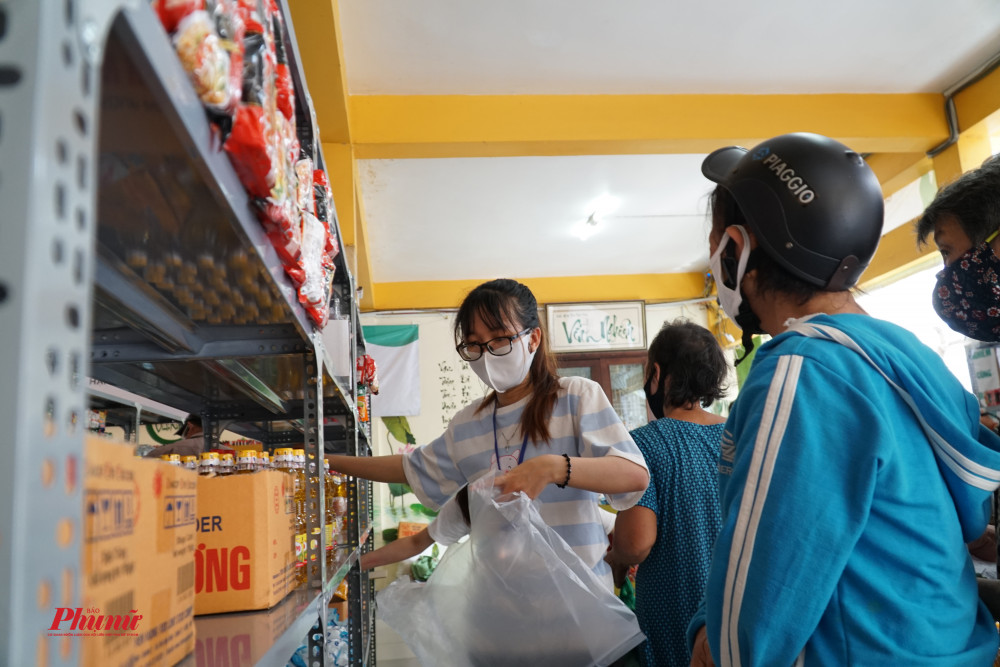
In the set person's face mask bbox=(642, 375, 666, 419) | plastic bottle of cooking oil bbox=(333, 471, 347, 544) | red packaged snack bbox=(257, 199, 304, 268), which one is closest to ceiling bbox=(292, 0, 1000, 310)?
person's face mask bbox=(642, 375, 666, 419)

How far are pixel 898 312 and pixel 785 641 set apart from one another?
5896mm

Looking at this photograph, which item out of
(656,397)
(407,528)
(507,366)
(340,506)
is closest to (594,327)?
(407,528)

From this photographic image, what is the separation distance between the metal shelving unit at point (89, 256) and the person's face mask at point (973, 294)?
1.57 metres

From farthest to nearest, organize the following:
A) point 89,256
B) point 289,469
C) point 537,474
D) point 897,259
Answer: point 897,259
point 289,469
point 537,474
point 89,256

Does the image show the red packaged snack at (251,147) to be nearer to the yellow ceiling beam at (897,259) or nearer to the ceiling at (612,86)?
the ceiling at (612,86)

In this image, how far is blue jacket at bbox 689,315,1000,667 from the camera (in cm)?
96

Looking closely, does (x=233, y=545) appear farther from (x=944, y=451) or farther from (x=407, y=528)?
(x=407, y=528)

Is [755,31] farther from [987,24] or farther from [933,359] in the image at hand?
[933,359]

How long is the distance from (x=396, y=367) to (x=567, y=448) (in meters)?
5.92

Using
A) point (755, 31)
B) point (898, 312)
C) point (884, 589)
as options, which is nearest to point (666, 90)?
point (755, 31)

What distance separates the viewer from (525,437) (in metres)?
1.88

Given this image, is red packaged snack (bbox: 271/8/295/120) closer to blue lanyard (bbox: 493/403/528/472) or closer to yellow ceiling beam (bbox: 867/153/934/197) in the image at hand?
blue lanyard (bbox: 493/403/528/472)

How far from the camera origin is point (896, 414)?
104cm

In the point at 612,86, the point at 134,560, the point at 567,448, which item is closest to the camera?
the point at 134,560
